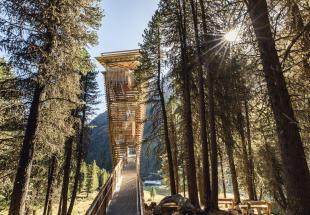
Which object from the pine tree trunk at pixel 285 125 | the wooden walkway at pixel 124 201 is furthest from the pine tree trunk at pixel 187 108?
the pine tree trunk at pixel 285 125

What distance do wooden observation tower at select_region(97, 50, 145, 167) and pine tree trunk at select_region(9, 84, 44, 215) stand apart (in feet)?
45.1

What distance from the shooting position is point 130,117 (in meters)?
24.4

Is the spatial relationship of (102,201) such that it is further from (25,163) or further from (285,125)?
(285,125)

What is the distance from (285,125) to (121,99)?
64.5 ft

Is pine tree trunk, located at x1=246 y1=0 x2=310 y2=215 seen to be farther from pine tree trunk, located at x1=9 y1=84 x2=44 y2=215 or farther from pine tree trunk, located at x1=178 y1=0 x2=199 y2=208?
pine tree trunk, located at x1=178 y1=0 x2=199 y2=208

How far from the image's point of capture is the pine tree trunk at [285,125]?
451 cm

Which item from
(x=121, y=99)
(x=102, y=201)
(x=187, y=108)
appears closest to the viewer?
(x=102, y=201)

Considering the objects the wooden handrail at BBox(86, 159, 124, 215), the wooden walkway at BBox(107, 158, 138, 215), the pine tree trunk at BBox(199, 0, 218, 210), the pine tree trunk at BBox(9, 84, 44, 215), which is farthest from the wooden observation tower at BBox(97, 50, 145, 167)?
the pine tree trunk at BBox(9, 84, 44, 215)

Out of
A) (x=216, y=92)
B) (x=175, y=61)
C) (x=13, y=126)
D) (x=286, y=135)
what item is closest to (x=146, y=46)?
(x=175, y=61)

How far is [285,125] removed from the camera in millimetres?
4711

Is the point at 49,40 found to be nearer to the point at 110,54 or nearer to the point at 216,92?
the point at 216,92

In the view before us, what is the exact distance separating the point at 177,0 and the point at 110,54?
32.9ft

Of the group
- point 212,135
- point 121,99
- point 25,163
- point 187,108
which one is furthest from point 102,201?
point 121,99

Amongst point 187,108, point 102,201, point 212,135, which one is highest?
point 187,108
